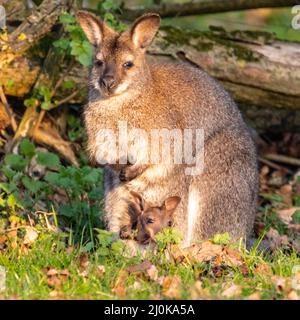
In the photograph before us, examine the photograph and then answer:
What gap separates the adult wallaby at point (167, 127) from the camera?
6.68 meters

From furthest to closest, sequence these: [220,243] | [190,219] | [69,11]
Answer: [69,11] → [190,219] → [220,243]

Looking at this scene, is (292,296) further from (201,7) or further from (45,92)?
(201,7)

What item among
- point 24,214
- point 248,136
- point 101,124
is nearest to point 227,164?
point 248,136

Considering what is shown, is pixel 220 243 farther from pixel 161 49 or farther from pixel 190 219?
pixel 161 49

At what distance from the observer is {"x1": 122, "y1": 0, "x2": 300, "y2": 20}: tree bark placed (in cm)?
877

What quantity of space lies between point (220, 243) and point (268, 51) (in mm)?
2585

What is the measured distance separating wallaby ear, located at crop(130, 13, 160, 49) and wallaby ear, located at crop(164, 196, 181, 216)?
1.18 metres

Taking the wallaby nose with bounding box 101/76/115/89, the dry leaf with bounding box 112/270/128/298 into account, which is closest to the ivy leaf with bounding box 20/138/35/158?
the wallaby nose with bounding box 101/76/115/89

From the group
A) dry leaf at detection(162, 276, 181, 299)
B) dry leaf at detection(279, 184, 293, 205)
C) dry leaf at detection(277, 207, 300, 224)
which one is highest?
dry leaf at detection(162, 276, 181, 299)

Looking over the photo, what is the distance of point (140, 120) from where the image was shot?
22.0 feet

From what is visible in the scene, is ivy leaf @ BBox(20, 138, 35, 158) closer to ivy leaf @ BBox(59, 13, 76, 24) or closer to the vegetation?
the vegetation

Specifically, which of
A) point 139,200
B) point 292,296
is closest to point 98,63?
point 139,200

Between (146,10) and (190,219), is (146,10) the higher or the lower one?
the higher one

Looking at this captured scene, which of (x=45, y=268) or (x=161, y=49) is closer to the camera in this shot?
(x=45, y=268)
